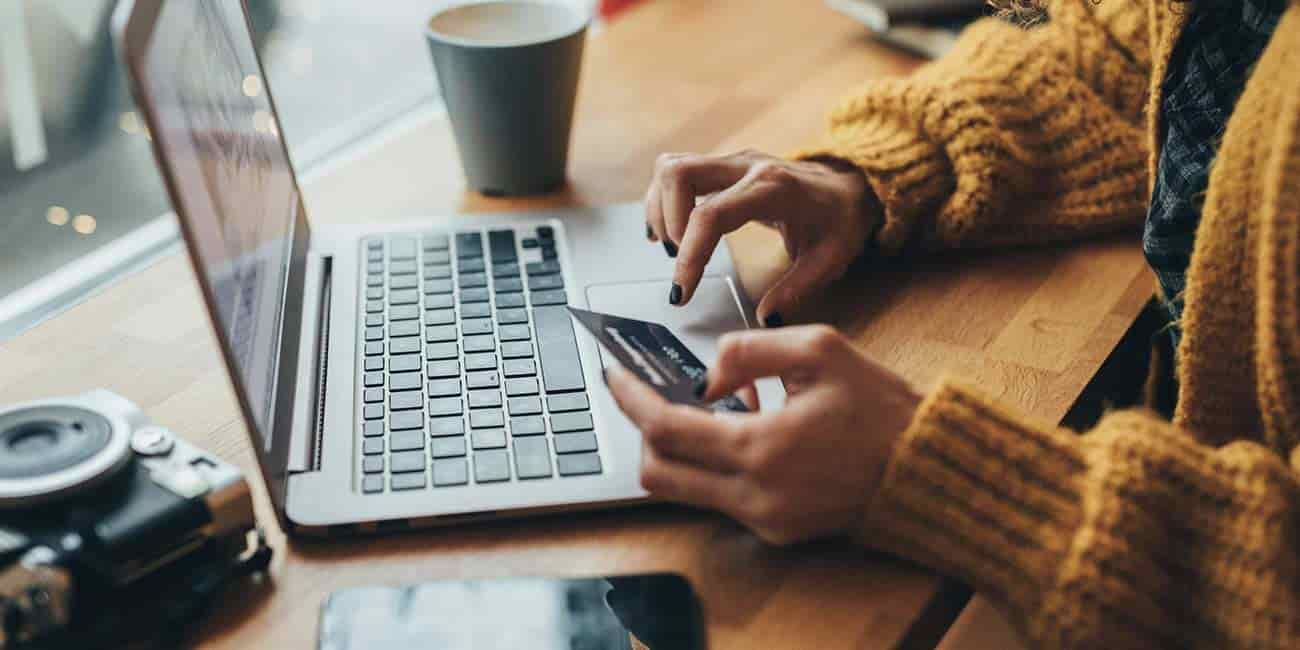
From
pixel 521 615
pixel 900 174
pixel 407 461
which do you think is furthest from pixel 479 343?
pixel 900 174

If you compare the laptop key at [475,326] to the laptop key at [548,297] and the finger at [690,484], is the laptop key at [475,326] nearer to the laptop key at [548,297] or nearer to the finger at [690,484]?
the laptop key at [548,297]

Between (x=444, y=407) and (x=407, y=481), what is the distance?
0.22 ft

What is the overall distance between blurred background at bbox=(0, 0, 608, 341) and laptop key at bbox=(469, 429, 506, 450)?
0.36m

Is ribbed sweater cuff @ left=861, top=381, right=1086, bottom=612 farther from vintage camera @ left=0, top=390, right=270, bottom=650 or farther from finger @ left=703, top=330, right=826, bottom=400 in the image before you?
vintage camera @ left=0, top=390, right=270, bottom=650

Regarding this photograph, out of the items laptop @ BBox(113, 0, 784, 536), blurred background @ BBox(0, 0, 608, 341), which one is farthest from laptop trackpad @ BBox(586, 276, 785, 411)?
blurred background @ BBox(0, 0, 608, 341)

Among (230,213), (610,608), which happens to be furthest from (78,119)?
(610,608)

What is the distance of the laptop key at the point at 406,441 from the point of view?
651 mm

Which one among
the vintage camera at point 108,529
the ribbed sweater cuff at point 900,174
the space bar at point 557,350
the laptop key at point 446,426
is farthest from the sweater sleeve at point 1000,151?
the vintage camera at point 108,529

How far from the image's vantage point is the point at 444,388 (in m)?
0.70

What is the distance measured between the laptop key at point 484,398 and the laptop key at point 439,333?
7 centimetres

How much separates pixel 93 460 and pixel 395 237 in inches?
13.8

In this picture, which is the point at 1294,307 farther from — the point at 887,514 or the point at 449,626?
the point at 449,626

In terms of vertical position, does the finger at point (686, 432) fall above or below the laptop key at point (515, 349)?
above

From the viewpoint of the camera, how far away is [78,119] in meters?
1.18
